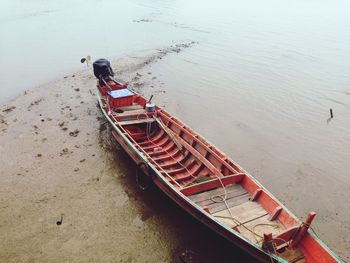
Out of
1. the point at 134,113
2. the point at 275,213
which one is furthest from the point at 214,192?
the point at 134,113

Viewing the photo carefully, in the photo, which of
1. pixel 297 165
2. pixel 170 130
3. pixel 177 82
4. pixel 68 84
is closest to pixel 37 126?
pixel 68 84

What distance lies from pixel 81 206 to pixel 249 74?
44.9 feet

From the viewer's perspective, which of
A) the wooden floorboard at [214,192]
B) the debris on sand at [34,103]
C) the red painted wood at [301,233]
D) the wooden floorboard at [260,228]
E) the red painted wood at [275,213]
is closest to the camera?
the red painted wood at [301,233]

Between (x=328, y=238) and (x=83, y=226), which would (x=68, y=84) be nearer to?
(x=83, y=226)

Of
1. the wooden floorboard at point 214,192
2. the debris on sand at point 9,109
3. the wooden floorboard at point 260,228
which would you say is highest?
the wooden floorboard at point 260,228

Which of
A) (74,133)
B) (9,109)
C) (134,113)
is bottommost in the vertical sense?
(9,109)

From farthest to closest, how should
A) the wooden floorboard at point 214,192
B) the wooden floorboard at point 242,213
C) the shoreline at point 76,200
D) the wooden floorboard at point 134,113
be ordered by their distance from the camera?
1. the wooden floorboard at point 134,113
2. the wooden floorboard at point 214,192
3. the shoreline at point 76,200
4. the wooden floorboard at point 242,213

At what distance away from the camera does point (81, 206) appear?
27.3 ft

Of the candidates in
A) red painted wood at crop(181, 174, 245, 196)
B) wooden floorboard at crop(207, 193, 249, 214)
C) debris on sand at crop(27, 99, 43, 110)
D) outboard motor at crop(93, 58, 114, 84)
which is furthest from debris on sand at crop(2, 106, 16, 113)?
wooden floorboard at crop(207, 193, 249, 214)

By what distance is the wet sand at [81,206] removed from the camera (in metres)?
7.02

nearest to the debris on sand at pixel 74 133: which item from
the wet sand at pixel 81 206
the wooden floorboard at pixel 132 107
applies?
the wet sand at pixel 81 206

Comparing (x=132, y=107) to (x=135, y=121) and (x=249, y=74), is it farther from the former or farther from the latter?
(x=249, y=74)

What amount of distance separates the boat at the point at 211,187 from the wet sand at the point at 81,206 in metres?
0.85

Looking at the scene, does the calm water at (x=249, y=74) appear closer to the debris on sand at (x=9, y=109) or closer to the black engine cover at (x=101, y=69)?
the debris on sand at (x=9, y=109)
